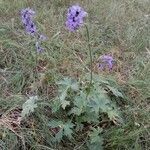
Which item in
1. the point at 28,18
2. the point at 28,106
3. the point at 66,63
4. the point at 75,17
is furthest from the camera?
the point at 66,63

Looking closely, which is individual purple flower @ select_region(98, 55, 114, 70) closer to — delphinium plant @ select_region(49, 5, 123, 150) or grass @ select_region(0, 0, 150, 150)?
grass @ select_region(0, 0, 150, 150)

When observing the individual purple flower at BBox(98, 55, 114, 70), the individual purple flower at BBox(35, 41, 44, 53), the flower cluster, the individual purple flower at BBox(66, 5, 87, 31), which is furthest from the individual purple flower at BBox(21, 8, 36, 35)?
the individual purple flower at BBox(66, 5, 87, 31)

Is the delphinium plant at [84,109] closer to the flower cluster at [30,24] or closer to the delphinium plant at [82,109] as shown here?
the delphinium plant at [82,109]

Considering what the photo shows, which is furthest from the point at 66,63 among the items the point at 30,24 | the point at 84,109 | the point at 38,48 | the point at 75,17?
the point at 75,17

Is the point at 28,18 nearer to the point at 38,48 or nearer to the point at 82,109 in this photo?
the point at 38,48

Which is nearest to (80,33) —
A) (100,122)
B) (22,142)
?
(100,122)

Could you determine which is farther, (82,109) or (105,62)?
(105,62)

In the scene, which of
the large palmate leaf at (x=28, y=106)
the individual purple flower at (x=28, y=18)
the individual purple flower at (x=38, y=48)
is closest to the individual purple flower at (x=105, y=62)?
the individual purple flower at (x=38, y=48)

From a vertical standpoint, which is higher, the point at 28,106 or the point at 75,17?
the point at 75,17
